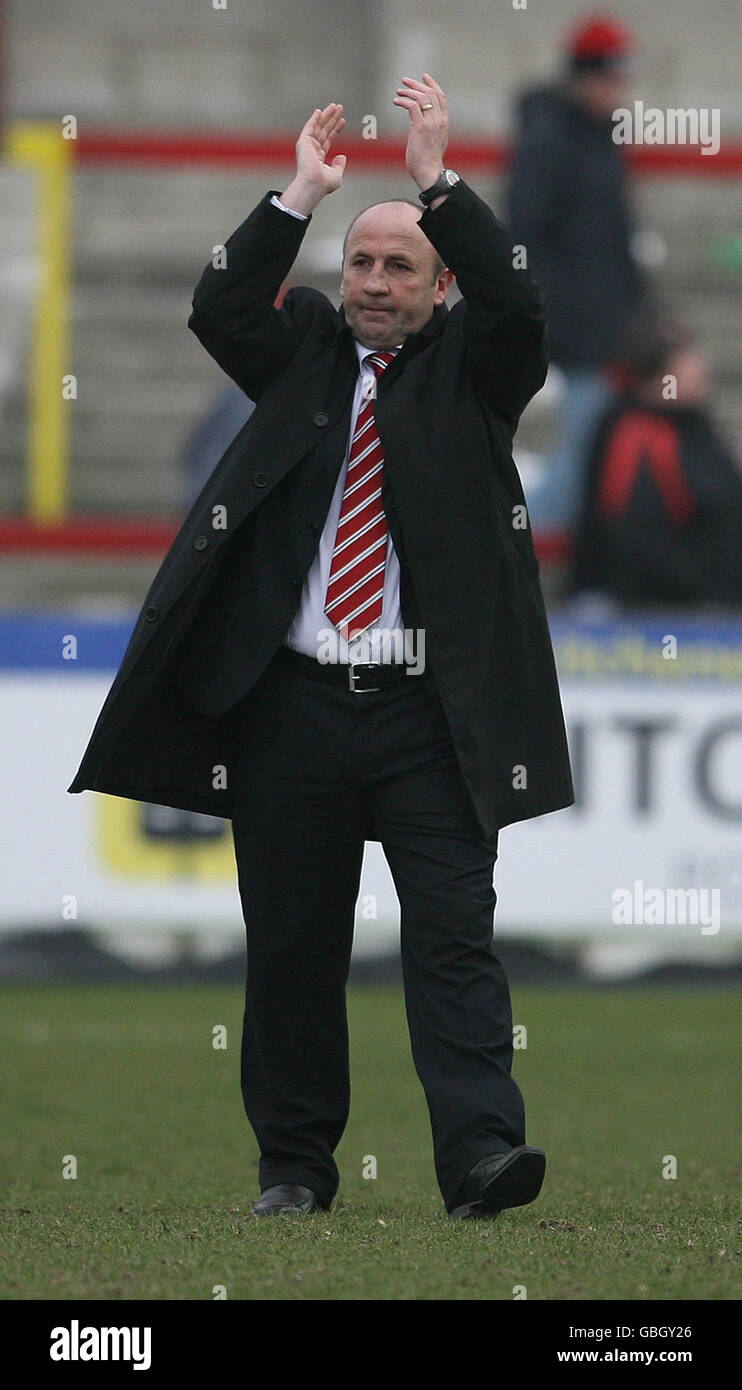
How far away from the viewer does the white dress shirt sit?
16.0 ft

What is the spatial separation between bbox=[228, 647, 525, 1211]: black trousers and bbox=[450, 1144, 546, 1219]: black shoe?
4cm

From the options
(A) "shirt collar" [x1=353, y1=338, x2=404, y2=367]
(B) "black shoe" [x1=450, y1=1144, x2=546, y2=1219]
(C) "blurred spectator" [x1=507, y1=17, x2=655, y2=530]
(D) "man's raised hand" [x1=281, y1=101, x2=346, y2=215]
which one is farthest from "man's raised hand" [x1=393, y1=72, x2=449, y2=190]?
(C) "blurred spectator" [x1=507, y1=17, x2=655, y2=530]

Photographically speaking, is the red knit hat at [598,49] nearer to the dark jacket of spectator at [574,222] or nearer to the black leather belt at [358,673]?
the dark jacket of spectator at [574,222]

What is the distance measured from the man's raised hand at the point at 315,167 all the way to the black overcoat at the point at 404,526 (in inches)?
1.9

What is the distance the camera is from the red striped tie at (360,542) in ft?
16.0

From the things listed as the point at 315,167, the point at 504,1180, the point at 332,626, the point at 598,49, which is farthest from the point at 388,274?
the point at 598,49

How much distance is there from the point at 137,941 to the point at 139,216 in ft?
17.8

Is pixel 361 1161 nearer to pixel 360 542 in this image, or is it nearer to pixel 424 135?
pixel 360 542

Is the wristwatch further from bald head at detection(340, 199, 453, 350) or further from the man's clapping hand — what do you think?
bald head at detection(340, 199, 453, 350)

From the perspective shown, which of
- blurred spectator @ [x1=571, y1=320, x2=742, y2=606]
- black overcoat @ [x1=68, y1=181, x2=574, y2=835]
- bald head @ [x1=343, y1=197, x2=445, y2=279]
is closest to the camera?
black overcoat @ [x1=68, y1=181, x2=574, y2=835]

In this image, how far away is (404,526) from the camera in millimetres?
4789

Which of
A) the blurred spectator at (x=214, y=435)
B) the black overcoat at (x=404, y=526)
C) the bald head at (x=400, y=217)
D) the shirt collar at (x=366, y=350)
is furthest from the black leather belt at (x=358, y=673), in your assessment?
the blurred spectator at (x=214, y=435)

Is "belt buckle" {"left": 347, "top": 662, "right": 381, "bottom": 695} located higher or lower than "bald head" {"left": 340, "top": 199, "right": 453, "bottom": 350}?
lower
